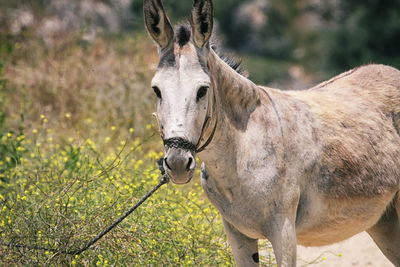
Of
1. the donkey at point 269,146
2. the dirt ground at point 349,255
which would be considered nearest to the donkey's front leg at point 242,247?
the donkey at point 269,146

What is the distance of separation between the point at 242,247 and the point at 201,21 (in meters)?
1.54

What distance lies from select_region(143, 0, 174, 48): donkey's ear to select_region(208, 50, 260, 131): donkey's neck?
0.30 m

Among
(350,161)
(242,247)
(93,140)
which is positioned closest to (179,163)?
(242,247)

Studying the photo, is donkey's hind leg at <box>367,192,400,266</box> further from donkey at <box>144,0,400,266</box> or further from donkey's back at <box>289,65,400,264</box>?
donkey at <box>144,0,400,266</box>

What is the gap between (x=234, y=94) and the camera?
3.19 metres

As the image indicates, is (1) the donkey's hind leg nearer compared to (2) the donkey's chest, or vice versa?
(2) the donkey's chest

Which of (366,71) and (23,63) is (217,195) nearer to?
(366,71)

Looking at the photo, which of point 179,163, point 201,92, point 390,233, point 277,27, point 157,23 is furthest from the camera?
point 277,27

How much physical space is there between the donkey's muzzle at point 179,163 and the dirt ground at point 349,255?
309 cm

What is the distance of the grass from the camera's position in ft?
Answer: 12.0

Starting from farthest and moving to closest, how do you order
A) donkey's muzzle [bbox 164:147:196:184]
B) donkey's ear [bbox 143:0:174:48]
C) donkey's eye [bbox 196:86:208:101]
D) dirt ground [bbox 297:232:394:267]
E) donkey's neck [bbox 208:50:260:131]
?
dirt ground [bbox 297:232:394:267] < donkey's neck [bbox 208:50:260:131] < donkey's ear [bbox 143:0:174:48] < donkey's eye [bbox 196:86:208:101] < donkey's muzzle [bbox 164:147:196:184]

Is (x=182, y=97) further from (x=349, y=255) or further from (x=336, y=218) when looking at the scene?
(x=349, y=255)

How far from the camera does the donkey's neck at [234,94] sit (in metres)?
3.10

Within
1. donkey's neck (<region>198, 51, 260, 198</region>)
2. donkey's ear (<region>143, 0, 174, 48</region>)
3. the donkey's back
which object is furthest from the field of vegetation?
donkey's ear (<region>143, 0, 174, 48</region>)
